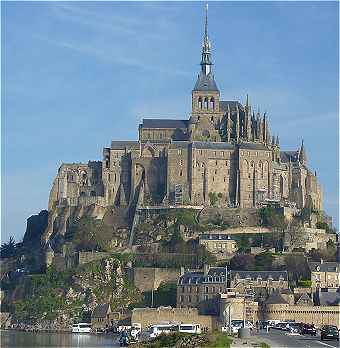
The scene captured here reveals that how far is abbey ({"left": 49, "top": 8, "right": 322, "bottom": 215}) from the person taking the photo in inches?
4427

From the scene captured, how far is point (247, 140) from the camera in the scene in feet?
382

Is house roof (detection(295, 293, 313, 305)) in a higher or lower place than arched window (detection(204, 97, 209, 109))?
lower

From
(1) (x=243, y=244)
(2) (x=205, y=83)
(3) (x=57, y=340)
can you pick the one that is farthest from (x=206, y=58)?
(3) (x=57, y=340)

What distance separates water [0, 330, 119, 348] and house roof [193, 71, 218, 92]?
126ft

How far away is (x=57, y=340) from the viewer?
81.1 metres

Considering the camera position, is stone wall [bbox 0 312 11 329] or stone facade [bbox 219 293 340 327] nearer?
stone facade [bbox 219 293 340 327]

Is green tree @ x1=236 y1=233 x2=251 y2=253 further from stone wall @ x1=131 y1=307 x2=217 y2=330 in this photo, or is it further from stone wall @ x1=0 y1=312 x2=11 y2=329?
stone wall @ x1=0 y1=312 x2=11 y2=329

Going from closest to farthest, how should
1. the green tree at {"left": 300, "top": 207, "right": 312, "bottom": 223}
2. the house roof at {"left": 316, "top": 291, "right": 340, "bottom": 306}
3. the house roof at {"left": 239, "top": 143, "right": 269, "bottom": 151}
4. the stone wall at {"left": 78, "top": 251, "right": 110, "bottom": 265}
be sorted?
the house roof at {"left": 316, "top": 291, "right": 340, "bottom": 306} → the stone wall at {"left": 78, "top": 251, "right": 110, "bottom": 265} → the green tree at {"left": 300, "top": 207, "right": 312, "bottom": 223} → the house roof at {"left": 239, "top": 143, "right": 269, "bottom": 151}

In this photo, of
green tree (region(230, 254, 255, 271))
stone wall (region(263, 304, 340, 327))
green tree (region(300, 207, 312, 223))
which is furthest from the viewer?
green tree (region(300, 207, 312, 223))

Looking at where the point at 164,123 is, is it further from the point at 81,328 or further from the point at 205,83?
the point at 81,328

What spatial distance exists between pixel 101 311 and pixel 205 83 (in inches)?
1326

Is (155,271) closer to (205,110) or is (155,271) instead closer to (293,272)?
(293,272)

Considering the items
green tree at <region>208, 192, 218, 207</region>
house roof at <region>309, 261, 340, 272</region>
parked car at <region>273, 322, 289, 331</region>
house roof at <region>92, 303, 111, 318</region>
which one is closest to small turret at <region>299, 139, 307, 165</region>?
green tree at <region>208, 192, 218, 207</region>

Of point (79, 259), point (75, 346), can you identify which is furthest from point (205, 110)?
point (75, 346)
